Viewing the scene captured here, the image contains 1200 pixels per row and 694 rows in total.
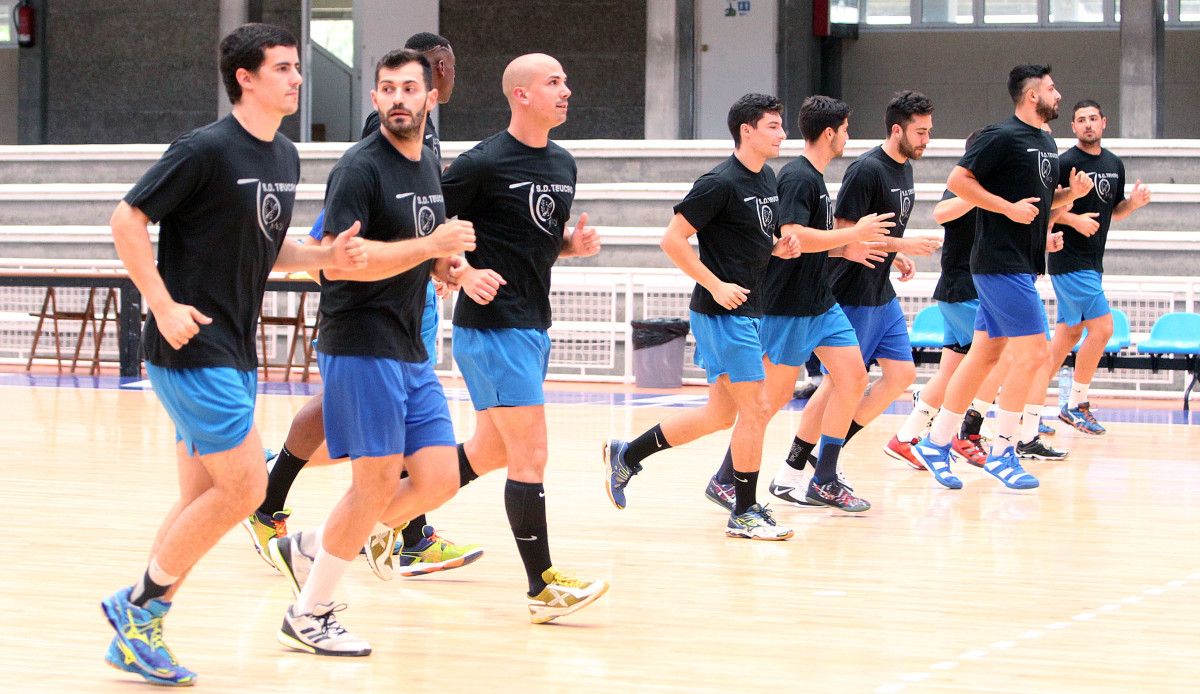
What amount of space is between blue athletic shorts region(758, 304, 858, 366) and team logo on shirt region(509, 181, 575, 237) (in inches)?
80.2

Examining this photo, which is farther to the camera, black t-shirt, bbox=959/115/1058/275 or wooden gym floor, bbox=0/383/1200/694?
black t-shirt, bbox=959/115/1058/275

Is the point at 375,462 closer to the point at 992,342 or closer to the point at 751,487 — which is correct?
the point at 751,487

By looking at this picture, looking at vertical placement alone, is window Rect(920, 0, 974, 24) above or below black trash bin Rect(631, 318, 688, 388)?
above

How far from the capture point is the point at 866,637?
15.4 ft

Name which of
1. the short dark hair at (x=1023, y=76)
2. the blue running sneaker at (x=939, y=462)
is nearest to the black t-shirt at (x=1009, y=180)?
the short dark hair at (x=1023, y=76)

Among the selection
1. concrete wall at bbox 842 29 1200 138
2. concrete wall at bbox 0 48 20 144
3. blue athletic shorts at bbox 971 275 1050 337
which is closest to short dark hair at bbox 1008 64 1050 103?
blue athletic shorts at bbox 971 275 1050 337

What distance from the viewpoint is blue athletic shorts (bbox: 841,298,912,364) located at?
7.65 meters

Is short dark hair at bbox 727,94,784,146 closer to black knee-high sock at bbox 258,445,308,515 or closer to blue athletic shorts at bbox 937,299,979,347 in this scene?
black knee-high sock at bbox 258,445,308,515

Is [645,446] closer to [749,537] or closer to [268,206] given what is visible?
[749,537]

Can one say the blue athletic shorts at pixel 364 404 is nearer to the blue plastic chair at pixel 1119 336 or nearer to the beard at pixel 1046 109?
the beard at pixel 1046 109

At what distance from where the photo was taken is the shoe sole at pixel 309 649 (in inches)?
173

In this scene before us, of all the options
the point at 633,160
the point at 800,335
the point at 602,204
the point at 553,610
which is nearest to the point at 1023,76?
the point at 800,335

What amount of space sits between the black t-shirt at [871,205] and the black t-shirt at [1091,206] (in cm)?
244

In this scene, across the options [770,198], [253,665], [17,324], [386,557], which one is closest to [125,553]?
[386,557]
